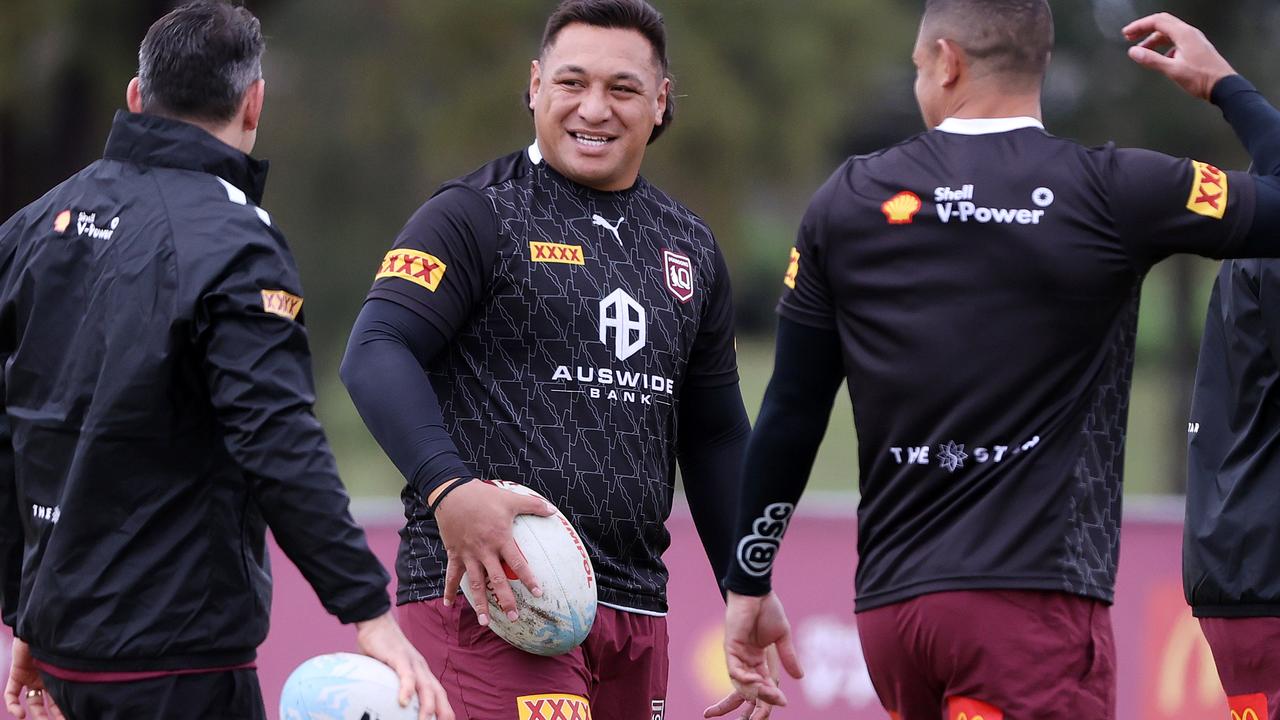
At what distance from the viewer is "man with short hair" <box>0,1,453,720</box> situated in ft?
13.5

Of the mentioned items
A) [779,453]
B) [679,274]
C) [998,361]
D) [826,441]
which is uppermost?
[826,441]

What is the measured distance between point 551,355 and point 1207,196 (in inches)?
71.2

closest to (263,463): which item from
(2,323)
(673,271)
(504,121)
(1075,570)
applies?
(2,323)

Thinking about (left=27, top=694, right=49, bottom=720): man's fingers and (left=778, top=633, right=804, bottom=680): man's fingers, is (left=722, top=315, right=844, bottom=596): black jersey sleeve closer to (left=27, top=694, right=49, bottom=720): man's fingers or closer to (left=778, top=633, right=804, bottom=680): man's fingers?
(left=778, top=633, right=804, bottom=680): man's fingers

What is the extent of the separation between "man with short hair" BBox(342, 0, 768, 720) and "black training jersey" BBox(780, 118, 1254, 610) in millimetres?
932

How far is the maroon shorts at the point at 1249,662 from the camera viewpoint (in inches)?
206

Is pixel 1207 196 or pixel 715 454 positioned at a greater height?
pixel 1207 196

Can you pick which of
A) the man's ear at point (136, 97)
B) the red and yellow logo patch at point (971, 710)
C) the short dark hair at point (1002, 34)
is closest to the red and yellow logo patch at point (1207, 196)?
the short dark hair at point (1002, 34)

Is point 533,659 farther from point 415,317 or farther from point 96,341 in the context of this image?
point 96,341

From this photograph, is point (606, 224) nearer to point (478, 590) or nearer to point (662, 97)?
point (662, 97)

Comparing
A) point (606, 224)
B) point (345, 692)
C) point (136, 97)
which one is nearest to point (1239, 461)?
point (606, 224)

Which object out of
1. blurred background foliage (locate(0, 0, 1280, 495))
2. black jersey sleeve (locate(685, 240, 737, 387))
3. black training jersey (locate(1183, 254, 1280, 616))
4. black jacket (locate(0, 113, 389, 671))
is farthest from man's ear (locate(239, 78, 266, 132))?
blurred background foliage (locate(0, 0, 1280, 495))

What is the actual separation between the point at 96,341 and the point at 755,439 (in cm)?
168

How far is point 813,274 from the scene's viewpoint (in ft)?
14.6
